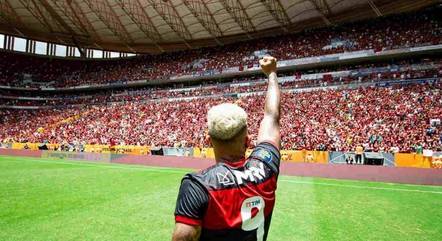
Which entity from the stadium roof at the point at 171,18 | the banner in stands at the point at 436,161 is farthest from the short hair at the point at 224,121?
the stadium roof at the point at 171,18

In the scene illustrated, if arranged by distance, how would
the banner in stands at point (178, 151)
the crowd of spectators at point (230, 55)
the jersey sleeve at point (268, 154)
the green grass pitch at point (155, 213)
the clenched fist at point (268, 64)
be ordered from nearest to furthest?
the jersey sleeve at point (268, 154), the clenched fist at point (268, 64), the green grass pitch at point (155, 213), the banner in stands at point (178, 151), the crowd of spectators at point (230, 55)

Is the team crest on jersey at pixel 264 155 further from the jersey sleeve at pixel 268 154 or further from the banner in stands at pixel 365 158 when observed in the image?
the banner in stands at pixel 365 158

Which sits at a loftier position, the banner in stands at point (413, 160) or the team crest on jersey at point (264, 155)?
the team crest on jersey at point (264, 155)

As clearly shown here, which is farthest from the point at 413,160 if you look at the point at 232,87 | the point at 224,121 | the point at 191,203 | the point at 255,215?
the point at 232,87

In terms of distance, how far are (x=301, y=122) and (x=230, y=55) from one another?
68.0 ft

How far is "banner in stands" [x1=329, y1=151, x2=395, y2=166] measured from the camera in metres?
22.9

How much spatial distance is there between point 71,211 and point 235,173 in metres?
7.80

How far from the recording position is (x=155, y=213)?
8.84 metres

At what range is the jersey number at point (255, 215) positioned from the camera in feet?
6.75

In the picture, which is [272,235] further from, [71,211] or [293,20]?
[293,20]

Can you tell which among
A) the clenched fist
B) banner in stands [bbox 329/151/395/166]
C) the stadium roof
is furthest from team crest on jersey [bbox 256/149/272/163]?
the stadium roof

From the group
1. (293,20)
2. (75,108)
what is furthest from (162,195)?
(75,108)

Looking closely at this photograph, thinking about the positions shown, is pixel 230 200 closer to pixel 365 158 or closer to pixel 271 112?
pixel 271 112

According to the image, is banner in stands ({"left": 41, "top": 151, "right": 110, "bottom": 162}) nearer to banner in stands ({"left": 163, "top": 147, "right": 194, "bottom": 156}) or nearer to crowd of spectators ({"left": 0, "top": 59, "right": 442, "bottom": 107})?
banner in stands ({"left": 163, "top": 147, "right": 194, "bottom": 156})
